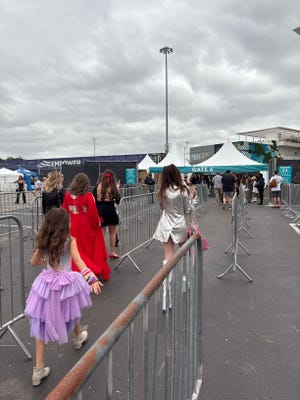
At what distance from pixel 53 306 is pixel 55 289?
0.48 feet

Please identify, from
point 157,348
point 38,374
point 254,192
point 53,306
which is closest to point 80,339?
point 38,374

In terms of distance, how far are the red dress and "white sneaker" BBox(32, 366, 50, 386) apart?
7.45 feet

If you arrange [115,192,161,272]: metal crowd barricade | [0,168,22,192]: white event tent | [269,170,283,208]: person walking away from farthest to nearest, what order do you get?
[0,168,22,192]: white event tent → [269,170,283,208]: person walking away → [115,192,161,272]: metal crowd barricade

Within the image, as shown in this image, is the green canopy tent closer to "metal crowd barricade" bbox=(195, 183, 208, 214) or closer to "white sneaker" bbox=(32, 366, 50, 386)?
"metal crowd barricade" bbox=(195, 183, 208, 214)

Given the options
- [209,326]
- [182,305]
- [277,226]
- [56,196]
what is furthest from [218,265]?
[277,226]

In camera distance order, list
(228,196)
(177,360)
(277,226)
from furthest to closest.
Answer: (228,196)
(277,226)
(177,360)

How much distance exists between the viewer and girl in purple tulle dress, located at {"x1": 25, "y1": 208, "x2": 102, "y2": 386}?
2766 millimetres

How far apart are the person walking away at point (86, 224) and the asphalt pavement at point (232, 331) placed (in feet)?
1.39

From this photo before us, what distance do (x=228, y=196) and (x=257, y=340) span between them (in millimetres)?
13186

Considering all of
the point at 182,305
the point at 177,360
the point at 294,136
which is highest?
the point at 294,136

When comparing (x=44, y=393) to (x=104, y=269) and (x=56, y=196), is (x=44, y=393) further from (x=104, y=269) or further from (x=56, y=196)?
(x=56, y=196)

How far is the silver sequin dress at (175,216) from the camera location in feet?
14.5

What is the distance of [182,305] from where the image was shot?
7.67ft

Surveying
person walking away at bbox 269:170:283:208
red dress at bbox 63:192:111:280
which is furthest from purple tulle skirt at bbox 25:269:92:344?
person walking away at bbox 269:170:283:208
